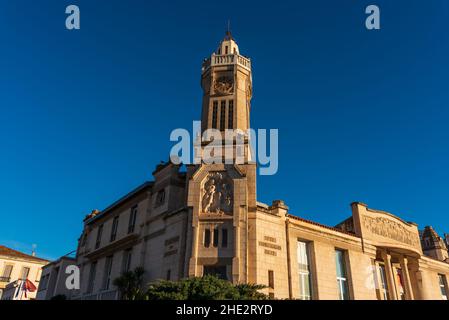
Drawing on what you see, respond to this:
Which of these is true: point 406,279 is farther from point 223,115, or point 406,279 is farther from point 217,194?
point 223,115

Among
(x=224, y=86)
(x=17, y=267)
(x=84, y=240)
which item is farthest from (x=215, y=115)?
(x=17, y=267)

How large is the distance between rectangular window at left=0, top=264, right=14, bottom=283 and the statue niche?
4403cm

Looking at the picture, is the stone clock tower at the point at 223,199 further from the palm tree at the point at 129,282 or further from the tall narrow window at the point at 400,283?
the tall narrow window at the point at 400,283

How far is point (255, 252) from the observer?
75.5 ft

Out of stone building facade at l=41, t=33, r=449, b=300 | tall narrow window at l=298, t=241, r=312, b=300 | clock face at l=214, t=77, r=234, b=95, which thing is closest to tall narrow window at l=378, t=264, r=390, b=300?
stone building facade at l=41, t=33, r=449, b=300

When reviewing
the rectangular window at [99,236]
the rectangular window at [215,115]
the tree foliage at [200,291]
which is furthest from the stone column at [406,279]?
the rectangular window at [99,236]

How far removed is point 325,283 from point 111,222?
69.1 feet

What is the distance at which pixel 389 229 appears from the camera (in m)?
33.7

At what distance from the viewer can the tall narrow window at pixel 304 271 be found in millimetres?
25603

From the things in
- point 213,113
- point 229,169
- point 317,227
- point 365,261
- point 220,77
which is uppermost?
point 220,77

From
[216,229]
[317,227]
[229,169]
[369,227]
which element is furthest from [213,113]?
[369,227]

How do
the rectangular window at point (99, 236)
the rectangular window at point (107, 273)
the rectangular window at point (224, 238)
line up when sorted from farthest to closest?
1. the rectangular window at point (99, 236)
2. the rectangular window at point (107, 273)
3. the rectangular window at point (224, 238)
